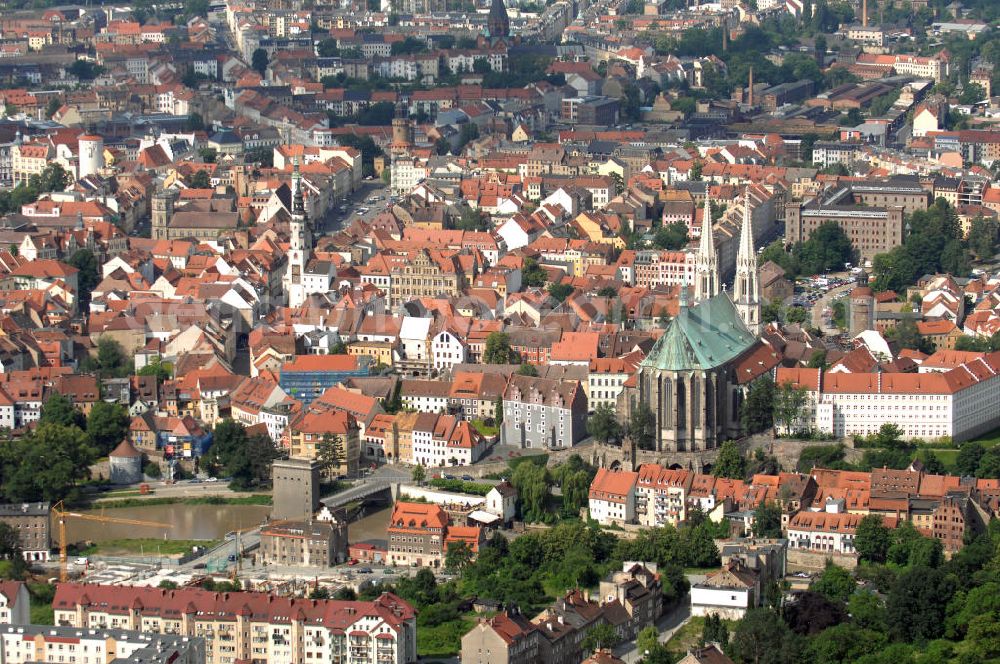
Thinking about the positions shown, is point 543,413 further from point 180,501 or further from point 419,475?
point 180,501

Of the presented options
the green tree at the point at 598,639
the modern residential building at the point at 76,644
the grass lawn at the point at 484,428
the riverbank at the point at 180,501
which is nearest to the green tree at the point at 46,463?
the riverbank at the point at 180,501

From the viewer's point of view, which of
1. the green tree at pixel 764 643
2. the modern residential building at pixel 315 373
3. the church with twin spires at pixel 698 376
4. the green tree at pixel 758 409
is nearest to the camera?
the green tree at pixel 764 643

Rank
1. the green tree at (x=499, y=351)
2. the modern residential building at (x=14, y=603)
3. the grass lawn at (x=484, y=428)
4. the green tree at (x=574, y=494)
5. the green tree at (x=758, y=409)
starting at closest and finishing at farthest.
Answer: the modern residential building at (x=14, y=603)
the green tree at (x=574, y=494)
the green tree at (x=758, y=409)
the grass lawn at (x=484, y=428)
the green tree at (x=499, y=351)

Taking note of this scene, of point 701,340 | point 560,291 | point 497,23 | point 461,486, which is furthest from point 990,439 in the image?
point 497,23

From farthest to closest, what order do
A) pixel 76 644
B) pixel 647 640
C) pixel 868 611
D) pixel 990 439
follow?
1. pixel 990 439
2. pixel 868 611
3. pixel 647 640
4. pixel 76 644

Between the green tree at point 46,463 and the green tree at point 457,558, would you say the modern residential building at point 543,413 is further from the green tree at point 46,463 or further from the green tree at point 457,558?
the green tree at point 46,463

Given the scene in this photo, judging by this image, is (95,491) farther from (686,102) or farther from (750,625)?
(686,102)
